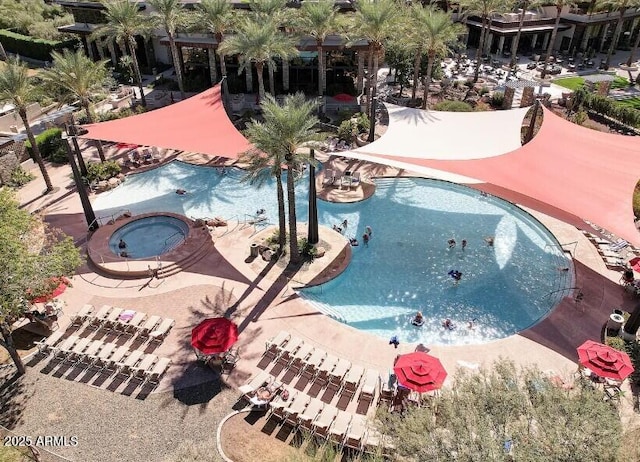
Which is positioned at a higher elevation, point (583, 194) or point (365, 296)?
point (583, 194)

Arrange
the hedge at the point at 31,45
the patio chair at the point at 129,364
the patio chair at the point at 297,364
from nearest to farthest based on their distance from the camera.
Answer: the patio chair at the point at 129,364 → the patio chair at the point at 297,364 → the hedge at the point at 31,45

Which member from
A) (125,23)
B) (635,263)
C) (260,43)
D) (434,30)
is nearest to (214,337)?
(635,263)

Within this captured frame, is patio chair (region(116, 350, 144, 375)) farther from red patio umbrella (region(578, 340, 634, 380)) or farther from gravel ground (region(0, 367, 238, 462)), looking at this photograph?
A: red patio umbrella (region(578, 340, 634, 380))

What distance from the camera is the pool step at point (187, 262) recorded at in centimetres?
2245

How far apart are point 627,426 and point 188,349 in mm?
16312

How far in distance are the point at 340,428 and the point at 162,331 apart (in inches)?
336

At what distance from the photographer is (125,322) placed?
19.0 meters

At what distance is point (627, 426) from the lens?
15.3 meters

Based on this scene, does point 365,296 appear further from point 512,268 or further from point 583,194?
point 583,194

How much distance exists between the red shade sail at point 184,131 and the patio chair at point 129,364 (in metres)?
10.3

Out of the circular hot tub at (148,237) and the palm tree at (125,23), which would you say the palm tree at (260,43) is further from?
the circular hot tub at (148,237)

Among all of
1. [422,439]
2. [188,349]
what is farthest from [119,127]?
[422,439]

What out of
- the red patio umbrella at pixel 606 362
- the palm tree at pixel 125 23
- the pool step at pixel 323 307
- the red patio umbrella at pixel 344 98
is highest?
the palm tree at pixel 125 23

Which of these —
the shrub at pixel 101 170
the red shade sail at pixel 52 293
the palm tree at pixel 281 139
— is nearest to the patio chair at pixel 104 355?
the red shade sail at pixel 52 293
